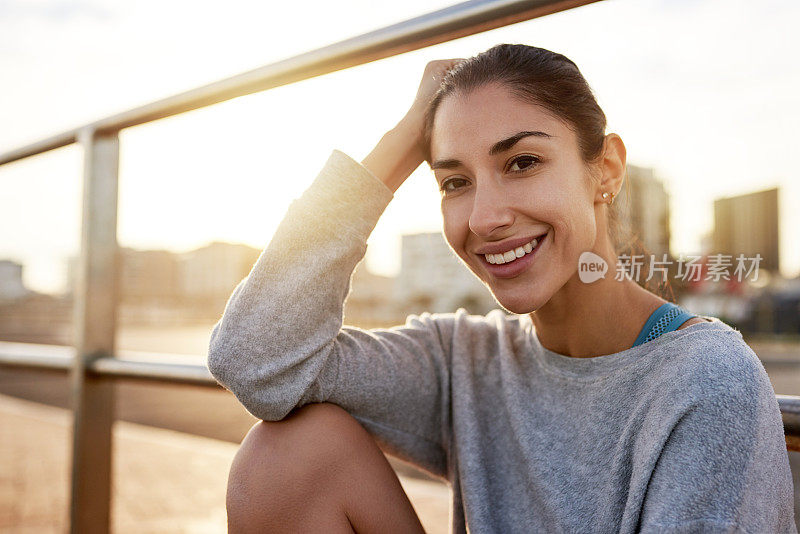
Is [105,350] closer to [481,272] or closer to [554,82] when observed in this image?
[481,272]

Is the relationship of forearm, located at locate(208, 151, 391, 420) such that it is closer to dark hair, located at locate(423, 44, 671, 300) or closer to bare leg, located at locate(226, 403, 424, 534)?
bare leg, located at locate(226, 403, 424, 534)

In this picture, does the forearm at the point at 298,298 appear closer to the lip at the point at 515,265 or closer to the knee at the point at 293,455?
the knee at the point at 293,455

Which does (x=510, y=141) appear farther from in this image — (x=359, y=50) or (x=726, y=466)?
(x=726, y=466)

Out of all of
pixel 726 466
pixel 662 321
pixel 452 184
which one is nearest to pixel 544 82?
pixel 452 184

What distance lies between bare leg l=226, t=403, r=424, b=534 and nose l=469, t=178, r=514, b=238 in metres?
0.45

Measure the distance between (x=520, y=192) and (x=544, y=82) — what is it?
0.22 meters

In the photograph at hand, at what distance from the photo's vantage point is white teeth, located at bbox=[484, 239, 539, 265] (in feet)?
3.86

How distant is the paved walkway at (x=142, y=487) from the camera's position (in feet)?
10.3

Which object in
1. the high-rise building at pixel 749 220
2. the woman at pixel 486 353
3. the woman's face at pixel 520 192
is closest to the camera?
the woman at pixel 486 353

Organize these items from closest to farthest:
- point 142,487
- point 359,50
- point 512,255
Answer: point 359,50 < point 512,255 < point 142,487

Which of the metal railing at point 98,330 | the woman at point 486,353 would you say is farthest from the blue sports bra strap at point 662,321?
the metal railing at point 98,330

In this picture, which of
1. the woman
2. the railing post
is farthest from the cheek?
the railing post

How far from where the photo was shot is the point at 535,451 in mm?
1184

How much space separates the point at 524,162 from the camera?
1.17 m
